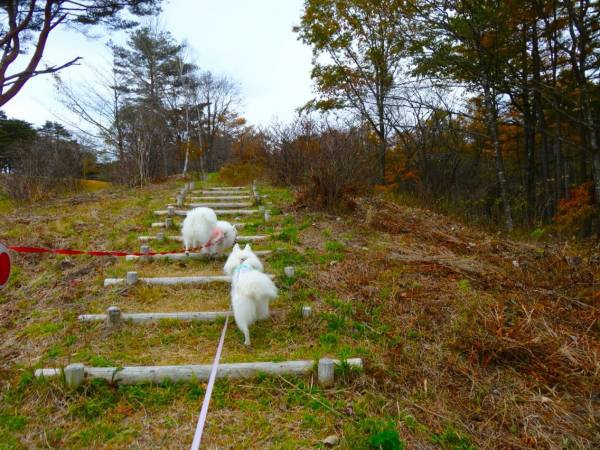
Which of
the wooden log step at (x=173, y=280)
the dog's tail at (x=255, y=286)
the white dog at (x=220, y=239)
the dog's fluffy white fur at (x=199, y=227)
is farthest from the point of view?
the white dog at (x=220, y=239)

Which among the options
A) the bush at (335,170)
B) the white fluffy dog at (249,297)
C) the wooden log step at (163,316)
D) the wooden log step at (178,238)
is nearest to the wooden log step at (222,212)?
the bush at (335,170)

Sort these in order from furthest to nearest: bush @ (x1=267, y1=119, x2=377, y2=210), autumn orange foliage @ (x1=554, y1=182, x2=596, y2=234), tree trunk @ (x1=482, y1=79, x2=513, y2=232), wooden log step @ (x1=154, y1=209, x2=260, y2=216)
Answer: autumn orange foliage @ (x1=554, y1=182, x2=596, y2=234) → tree trunk @ (x1=482, y1=79, x2=513, y2=232) → wooden log step @ (x1=154, y1=209, x2=260, y2=216) → bush @ (x1=267, y1=119, x2=377, y2=210)

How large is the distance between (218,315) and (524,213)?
44.9 ft

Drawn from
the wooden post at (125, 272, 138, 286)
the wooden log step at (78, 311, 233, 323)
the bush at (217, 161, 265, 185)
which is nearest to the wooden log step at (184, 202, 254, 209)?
the wooden post at (125, 272, 138, 286)

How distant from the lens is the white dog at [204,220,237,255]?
5793mm

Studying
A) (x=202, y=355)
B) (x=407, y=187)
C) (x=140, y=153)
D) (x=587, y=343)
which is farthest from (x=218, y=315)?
(x=407, y=187)

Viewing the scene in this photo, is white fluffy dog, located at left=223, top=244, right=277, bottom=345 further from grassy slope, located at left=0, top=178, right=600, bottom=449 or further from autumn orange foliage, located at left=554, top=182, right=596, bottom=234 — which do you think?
autumn orange foliage, located at left=554, top=182, right=596, bottom=234

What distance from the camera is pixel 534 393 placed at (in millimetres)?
2904

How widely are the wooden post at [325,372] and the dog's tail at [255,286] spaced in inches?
33.5

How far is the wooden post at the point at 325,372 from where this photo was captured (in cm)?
295

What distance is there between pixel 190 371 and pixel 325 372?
1.08m

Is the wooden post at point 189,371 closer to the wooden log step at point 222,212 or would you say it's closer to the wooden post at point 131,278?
the wooden post at point 131,278

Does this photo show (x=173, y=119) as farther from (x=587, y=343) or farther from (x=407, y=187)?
(x=587, y=343)

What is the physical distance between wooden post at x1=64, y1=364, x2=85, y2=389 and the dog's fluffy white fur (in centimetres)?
302
